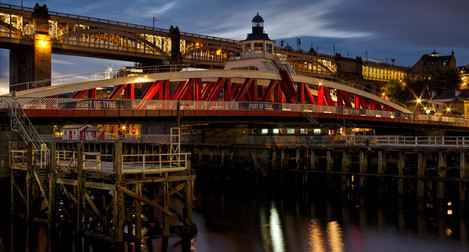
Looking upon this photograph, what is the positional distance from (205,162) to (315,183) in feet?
51.4

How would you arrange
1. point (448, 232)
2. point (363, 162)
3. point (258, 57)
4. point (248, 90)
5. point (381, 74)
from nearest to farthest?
point (448, 232)
point (363, 162)
point (248, 90)
point (258, 57)
point (381, 74)

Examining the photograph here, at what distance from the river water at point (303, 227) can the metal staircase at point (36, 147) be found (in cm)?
250

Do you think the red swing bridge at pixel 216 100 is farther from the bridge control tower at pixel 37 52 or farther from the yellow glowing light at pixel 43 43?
the yellow glowing light at pixel 43 43

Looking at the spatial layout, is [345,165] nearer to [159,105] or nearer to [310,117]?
[310,117]

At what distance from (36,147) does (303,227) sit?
17.6 meters

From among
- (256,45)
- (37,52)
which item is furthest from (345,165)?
(37,52)

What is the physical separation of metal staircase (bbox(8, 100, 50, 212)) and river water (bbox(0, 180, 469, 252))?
2.50m

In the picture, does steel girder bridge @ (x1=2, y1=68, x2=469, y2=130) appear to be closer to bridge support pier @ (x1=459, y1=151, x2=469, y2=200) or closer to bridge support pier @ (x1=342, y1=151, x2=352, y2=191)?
bridge support pier @ (x1=342, y1=151, x2=352, y2=191)

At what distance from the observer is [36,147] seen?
117ft

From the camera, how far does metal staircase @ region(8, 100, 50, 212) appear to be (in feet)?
102

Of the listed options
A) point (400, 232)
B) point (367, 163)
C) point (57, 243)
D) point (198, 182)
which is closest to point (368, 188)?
point (367, 163)

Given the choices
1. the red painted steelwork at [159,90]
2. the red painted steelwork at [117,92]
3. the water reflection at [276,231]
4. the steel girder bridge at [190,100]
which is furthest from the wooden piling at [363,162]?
the red painted steelwork at [117,92]

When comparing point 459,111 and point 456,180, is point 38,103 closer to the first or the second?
point 456,180

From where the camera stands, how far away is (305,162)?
50.7 metres
